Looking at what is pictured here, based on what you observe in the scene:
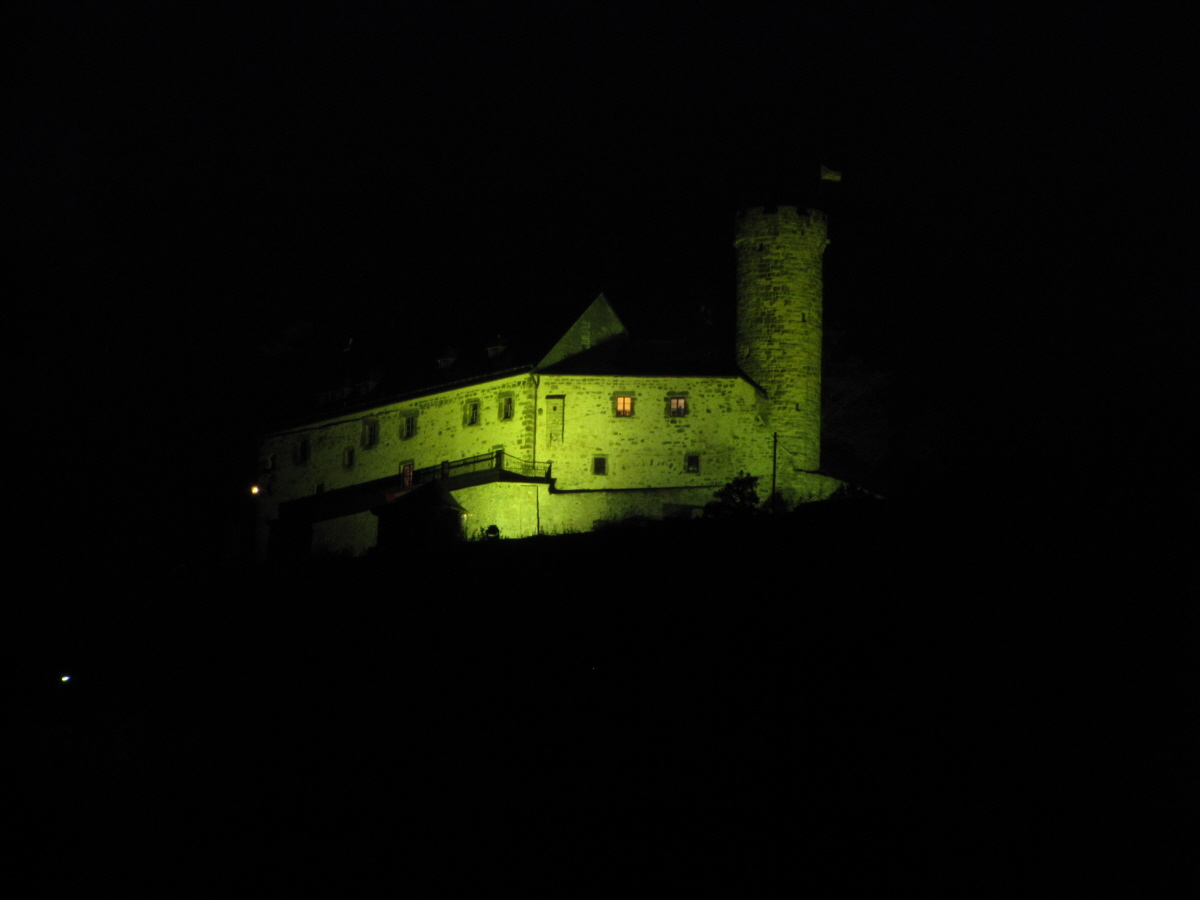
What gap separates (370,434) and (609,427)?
→ 332 inches

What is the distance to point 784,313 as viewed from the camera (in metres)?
51.3

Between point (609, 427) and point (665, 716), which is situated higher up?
point (609, 427)

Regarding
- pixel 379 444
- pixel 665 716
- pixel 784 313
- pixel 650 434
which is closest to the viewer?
pixel 665 716

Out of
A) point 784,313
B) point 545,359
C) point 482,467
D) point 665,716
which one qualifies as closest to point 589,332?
point 545,359

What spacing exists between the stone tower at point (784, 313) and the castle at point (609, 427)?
0.13ft

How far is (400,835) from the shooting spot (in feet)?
111

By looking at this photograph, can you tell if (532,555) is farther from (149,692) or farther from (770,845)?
(770,845)

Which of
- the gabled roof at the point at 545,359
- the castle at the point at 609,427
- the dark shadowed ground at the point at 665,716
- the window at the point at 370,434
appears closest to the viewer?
the dark shadowed ground at the point at 665,716

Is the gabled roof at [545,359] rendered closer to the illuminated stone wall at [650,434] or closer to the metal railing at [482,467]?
the illuminated stone wall at [650,434]

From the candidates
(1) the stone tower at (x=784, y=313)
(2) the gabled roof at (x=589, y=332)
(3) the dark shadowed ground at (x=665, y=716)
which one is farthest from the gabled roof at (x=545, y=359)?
(3) the dark shadowed ground at (x=665, y=716)

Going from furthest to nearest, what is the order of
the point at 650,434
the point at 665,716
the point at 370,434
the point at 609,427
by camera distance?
the point at 370,434 → the point at 609,427 → the point at 650,434 → the point at 665,716

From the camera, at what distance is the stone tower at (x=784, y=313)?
2003 inches

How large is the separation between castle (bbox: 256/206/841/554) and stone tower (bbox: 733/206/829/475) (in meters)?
0.04

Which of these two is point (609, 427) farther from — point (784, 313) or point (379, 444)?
point (379, 444)
